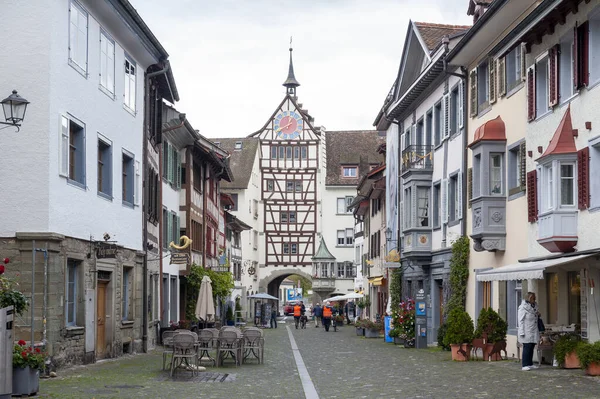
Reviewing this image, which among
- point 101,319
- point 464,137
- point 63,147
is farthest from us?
point 464,137

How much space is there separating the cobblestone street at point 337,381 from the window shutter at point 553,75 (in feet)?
18.4

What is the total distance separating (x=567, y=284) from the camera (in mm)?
22281

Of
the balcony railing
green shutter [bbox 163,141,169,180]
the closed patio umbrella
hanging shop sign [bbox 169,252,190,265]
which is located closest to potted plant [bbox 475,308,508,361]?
the balcony railing

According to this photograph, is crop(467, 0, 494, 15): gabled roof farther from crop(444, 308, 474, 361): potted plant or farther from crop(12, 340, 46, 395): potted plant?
crop(12, 340, 46, 395): potted plant

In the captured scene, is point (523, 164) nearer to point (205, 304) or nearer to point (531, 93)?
point (531, 93)

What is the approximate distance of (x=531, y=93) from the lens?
23625 millimetres

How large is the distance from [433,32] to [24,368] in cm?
2558

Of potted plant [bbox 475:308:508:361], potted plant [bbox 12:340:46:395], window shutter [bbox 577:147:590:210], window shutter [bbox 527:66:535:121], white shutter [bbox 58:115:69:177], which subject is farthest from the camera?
potted plant [bbox 475:308:508:361]

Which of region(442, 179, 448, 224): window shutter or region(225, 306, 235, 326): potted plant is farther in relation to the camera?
region(225, 306, 235, 326): potted plant

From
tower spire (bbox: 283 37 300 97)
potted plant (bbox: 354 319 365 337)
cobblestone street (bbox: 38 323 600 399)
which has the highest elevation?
tower spire (bbox: 283 37 300 97)

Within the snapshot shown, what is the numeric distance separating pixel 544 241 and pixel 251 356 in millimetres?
10109

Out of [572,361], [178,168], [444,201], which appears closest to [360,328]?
[178,168]

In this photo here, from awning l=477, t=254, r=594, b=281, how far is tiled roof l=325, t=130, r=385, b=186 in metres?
66.9

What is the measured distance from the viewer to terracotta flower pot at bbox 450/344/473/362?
81.3ft
